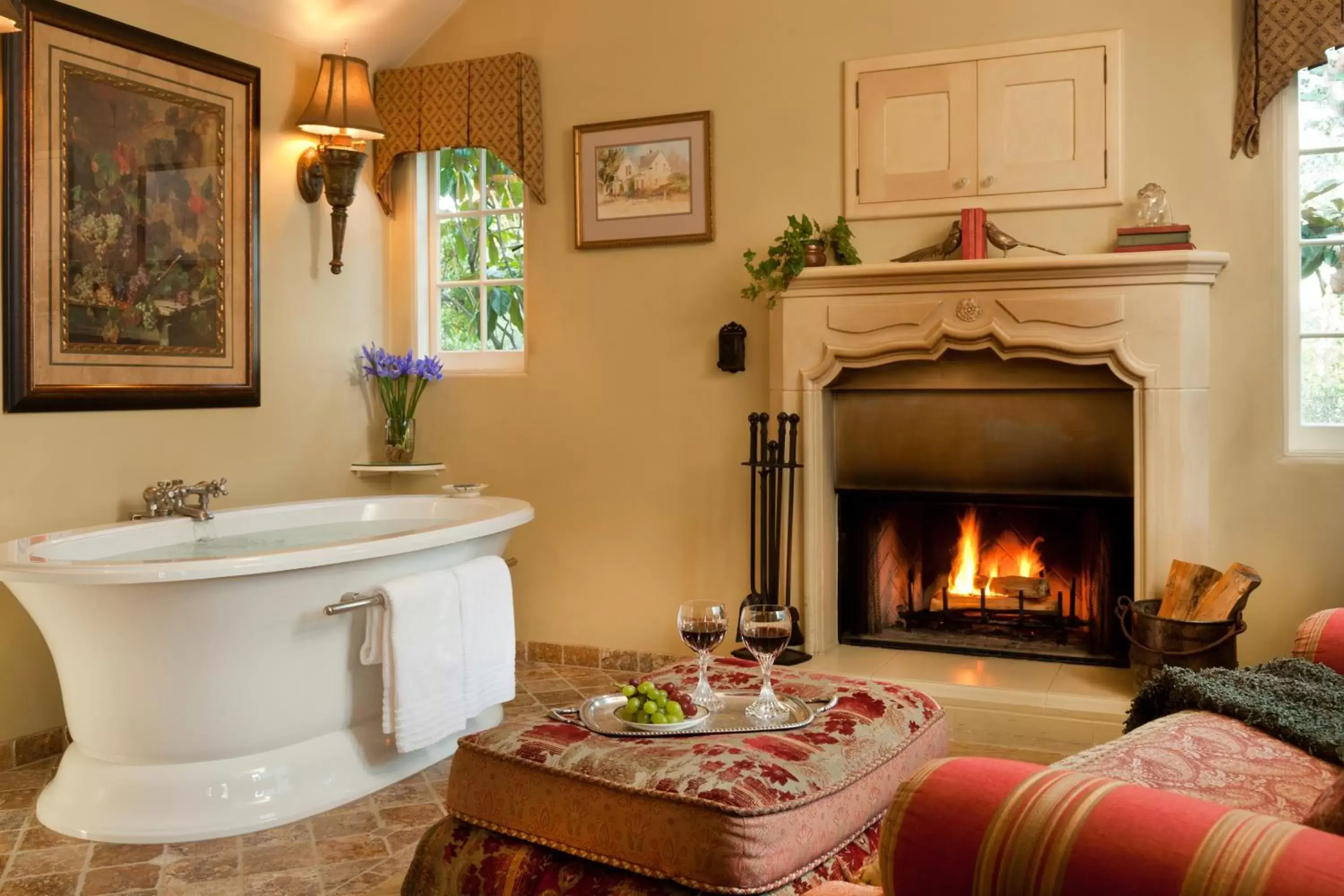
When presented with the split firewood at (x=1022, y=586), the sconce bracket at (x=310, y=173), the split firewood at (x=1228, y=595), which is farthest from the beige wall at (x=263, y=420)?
the split firewood at (x=1228, y=595)

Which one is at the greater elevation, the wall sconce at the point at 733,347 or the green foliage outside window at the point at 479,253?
the green foliage outside window at the point at 479,253

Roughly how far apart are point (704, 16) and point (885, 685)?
295 centimetres

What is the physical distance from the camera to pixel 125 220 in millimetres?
3902

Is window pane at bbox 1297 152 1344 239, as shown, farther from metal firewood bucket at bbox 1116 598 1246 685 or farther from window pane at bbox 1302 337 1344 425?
metal firewood bucket at bbox 1116 598 1246 685

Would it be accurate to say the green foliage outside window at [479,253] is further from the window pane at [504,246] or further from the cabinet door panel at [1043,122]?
the cabinet door panel at [1043,122]

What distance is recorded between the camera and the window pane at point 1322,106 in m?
3.73

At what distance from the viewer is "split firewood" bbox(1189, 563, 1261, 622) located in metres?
3.37

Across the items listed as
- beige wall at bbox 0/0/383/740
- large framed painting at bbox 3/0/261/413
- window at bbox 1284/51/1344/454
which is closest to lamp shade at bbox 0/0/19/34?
large framed painting at bbox 3/0/261/413

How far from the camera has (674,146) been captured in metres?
4.59

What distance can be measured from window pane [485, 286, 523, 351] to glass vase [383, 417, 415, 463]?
0.51 metres

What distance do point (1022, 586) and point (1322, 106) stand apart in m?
1.93

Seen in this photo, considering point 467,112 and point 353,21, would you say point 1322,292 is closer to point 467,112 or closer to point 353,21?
point 467,112

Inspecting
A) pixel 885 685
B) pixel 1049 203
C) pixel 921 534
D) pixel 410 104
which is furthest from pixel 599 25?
pixel 885 685

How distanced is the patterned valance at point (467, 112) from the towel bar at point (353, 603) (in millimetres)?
2149
